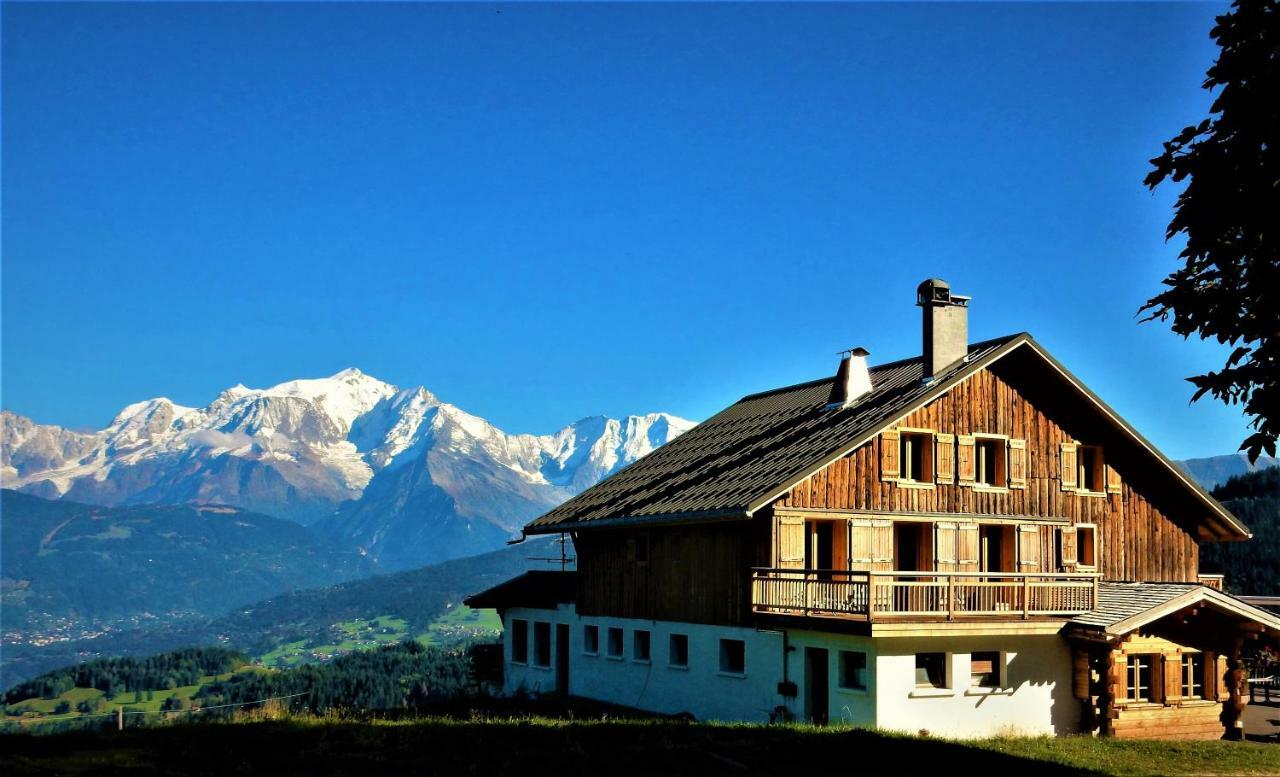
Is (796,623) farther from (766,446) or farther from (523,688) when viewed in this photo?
(523,688)

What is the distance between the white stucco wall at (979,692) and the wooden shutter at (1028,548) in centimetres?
452

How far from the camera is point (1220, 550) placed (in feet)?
381

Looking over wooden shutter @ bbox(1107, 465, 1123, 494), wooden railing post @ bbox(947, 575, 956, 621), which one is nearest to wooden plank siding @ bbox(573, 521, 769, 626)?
wooden railing post @ bbox(947, 575, 956, 621)

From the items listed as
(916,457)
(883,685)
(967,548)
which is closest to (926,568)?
(967,548)

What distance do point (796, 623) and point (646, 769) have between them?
373 inches

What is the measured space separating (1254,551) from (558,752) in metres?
111

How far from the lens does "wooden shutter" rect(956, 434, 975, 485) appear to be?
123ft

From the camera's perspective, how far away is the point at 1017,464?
38.6 m

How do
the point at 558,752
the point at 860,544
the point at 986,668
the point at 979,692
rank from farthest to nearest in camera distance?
the point at 860,544 → the point at 986,668 → the point at 979,692 → the point at 558,752

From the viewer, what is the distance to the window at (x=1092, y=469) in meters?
40.1

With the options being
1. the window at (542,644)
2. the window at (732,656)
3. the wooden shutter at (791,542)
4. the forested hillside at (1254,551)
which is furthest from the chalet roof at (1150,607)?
the forested hillside at (1254,551)

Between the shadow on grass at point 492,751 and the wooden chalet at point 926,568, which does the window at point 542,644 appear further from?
the shadow on grass at point 492,751

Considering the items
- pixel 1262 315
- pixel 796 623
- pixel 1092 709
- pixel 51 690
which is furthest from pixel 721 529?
pixel 51 690

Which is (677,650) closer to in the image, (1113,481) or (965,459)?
(965,459)
